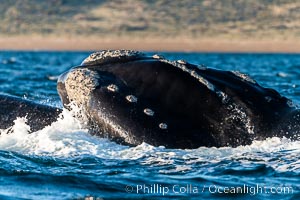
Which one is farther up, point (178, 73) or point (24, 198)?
point (178, 73)

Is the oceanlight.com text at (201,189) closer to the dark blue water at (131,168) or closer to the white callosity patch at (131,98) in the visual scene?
the dark blue water at (131,168)

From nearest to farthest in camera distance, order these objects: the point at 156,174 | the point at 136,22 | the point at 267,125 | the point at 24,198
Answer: the point at 24,198, the point at 156,174, the point at 267,125, the point at 136,22

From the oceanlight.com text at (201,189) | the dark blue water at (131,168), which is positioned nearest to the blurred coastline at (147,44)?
the dark blue water at (131,168)

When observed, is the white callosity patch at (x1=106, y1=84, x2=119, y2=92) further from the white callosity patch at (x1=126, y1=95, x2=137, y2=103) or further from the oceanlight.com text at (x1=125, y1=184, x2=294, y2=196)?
the oceanlight.com text at (x1=125, y1=184, x2=294, y2=196)

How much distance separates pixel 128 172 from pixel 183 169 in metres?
0.56

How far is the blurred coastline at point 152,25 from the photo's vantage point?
322 feet

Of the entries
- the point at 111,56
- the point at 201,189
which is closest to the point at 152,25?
the point at 111,56

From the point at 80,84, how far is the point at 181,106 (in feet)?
3.81

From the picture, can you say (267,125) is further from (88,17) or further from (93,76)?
(88,17)

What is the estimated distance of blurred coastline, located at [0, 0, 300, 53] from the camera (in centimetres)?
9800

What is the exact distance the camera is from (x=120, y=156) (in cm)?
906

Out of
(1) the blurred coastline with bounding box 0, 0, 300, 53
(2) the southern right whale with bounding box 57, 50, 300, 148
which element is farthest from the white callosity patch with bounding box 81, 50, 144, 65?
(1) the blurred coastline with bounding box 0, 0, 300, 53

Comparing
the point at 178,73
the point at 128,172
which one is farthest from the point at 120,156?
the point at 178,73

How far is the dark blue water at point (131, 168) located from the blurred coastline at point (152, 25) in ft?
270
